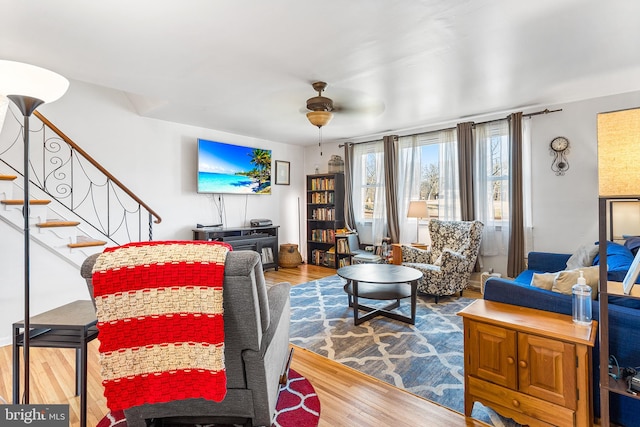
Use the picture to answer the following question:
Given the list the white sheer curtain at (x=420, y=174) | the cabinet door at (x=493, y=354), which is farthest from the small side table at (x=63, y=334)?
the white sheer curtain at (x=420, y=174)

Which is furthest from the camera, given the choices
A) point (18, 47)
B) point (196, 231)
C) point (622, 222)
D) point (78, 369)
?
point (196, 231)

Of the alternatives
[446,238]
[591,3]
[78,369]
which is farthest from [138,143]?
[591,3]

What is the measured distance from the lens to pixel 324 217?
5.98 metres

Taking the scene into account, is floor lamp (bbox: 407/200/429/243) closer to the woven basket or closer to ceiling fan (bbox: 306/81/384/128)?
ceiling fan (bbox: 306/81/384/128)

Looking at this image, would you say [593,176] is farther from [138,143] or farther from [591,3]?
[138,143]

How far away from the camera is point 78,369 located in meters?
2.01

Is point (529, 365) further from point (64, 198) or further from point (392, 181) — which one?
point (64, 198)

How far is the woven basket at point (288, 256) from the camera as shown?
5762 mm

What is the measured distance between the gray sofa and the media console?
9.52 ft

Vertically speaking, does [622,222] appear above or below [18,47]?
below

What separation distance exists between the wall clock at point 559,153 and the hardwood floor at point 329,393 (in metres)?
3.36

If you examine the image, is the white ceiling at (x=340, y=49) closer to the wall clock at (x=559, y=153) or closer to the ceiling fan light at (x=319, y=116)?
the ceiling fan light at (x=319, y=116)

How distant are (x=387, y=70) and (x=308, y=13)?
1082 millimetres

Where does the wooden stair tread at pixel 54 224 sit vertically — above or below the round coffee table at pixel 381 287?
above
